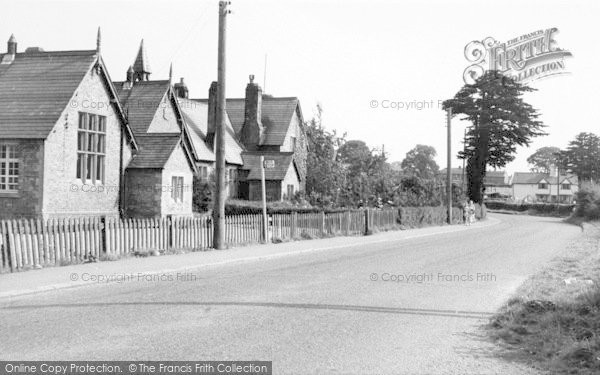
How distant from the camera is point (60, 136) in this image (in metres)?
25.3

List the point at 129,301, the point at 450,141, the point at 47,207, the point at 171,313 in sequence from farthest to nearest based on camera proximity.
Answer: the point at 450,141 < the point at 47,207 < the point at 129,301 < the point at 171,313

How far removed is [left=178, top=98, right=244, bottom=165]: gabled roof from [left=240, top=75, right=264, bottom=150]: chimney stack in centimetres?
115

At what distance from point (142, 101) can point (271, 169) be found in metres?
11.6

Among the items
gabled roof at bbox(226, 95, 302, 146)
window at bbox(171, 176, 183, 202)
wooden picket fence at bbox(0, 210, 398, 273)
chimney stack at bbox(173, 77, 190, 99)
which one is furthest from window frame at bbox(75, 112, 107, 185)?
chimney stack at bbox(173, 77, 190, 99)

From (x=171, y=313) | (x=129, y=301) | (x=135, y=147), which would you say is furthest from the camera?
(x=135, y=147)

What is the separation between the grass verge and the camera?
22.2 ft

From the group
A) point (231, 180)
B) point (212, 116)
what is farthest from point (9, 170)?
point (212, 116)

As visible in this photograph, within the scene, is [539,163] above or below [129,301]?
above

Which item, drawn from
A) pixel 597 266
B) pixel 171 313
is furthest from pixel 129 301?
pixel 597 266

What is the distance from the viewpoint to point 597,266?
15.6 m

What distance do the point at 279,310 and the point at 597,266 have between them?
978 cm

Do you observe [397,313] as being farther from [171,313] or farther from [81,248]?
[81,248]

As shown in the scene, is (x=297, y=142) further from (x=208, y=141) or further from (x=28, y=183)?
(x=28, y=183)

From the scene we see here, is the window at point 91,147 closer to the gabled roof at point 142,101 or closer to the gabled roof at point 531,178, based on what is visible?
the gabled roof at point 142,101
